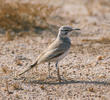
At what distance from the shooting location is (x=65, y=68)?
7.38m

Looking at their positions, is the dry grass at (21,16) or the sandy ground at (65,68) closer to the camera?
the sandy ground at (65,68)

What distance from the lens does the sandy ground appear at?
5.80 meters

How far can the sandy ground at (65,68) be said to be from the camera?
5.80m

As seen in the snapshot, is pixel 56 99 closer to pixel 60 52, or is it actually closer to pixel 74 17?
pixel 60 52

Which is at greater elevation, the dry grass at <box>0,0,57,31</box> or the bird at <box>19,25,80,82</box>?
the dry grass at <box>0,0,57,31</box>

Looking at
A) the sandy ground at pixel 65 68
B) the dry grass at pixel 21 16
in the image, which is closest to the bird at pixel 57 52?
the sandy ground at pixel 65 68

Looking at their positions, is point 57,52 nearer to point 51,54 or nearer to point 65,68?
point 51,54

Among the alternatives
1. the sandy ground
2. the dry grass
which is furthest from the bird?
the dry grass

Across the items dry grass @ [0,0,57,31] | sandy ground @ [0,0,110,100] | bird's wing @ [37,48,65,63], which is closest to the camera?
sandy ground @ [0,0,110,100]

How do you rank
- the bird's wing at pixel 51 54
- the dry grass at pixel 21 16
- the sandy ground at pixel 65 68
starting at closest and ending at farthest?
the sandy ground at pixel 65 68 → the bird's wing at pixel 51 54 → the dry grass at pixel 21 16

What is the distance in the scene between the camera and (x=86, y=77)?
6.72 m

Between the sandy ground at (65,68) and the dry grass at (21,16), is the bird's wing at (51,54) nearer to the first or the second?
the sandy ground at (65,68)

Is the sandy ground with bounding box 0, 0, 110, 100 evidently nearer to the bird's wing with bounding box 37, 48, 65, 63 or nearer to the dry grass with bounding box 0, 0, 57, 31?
the bird's wing with bounding box 37, 48, 65, 63

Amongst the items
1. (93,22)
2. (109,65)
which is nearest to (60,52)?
(109,65)
